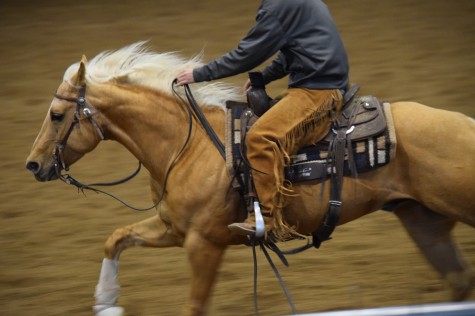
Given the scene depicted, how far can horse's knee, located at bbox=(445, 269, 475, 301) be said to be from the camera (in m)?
5.38

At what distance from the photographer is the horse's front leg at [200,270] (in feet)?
16.6

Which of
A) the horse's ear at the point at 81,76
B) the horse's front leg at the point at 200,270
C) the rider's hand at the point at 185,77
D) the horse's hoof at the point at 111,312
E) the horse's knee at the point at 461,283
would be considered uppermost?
the horse's ear at the point at 81,76

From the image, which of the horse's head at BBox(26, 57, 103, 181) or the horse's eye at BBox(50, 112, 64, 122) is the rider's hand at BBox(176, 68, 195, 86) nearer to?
the horse's head at BBox(26, 57, 103, 181)

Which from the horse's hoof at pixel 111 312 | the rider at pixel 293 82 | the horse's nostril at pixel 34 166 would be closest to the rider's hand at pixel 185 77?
the rider at pixel 293 82

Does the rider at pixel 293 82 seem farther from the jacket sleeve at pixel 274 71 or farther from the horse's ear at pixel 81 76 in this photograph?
the horse's ear at pixel 81 76

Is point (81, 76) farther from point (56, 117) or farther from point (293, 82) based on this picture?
point (293, 82)

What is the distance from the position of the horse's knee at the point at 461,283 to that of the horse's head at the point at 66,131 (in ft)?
7.93

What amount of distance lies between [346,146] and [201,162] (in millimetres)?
888

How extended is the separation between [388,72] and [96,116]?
4.88 meters

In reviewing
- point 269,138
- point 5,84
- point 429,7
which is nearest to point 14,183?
point 5,84

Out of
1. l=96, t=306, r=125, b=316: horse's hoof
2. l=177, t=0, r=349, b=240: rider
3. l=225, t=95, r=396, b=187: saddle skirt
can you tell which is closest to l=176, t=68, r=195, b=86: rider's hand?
l=177, t=0, r=349, b=240: rider

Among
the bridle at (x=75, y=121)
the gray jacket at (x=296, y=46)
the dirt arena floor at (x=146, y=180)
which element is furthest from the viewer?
the dirt arena floor at (x=146, y=180)

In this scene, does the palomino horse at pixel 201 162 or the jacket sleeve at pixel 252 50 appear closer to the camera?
the jacket sleeve at pixel 252 50

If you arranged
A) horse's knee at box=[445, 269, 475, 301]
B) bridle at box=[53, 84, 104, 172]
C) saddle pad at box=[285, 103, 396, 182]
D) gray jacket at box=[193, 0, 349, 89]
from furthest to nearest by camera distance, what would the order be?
horse's knee at box=[445, 269, 475, 301]
bridle at box=[53, 84, 104, 172]
saddle pad at box=[285, 103, 396, 182]
gray jacket at box=[193, 0, 349, 89]
